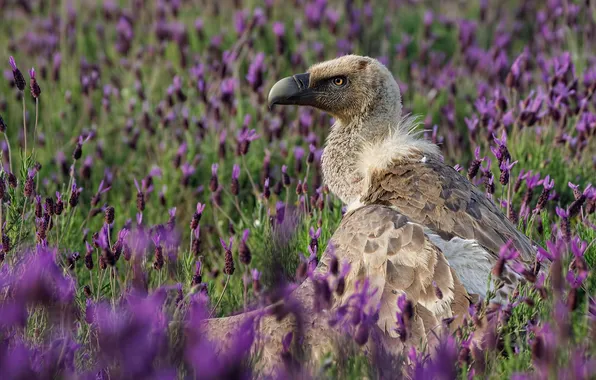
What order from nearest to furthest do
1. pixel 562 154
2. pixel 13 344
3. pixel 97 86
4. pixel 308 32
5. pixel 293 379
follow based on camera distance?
pixel 293 379 → pixel 13 344 → pixel 562 154 → pixel 97 86 → pixel 308 32

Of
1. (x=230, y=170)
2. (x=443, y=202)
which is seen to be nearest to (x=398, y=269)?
(x=443, y=202)

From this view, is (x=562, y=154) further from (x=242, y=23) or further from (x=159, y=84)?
(x=159, y=84)

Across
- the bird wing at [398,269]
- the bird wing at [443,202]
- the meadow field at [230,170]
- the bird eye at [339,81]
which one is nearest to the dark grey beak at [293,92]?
the bird eye at [339,81]

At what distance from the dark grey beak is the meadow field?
0.25m

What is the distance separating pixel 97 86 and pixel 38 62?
725 mm

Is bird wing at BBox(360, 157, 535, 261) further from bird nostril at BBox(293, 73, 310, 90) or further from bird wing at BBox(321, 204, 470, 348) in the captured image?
bird nostril at BBox(293, 73, 310, 90)

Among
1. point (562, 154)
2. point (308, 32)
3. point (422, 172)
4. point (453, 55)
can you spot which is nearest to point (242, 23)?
point (308, 32)

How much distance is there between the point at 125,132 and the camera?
5840mm

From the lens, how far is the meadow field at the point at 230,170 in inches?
96.7

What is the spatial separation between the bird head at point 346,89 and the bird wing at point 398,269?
1.06 meters

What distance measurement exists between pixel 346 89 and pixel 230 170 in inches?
51.2

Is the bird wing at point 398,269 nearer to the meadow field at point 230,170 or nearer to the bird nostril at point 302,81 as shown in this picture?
the meadow field at point 230,170

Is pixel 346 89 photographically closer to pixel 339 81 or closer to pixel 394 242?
pixel 339 81

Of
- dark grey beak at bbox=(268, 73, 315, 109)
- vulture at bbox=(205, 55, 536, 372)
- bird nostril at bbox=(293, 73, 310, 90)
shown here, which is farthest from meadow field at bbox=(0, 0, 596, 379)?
bird nostril at bbox=(293, 73, 310, 90)
